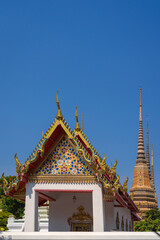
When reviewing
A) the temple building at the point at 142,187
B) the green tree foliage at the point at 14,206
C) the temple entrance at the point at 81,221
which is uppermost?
the temple building at the point at 142,187

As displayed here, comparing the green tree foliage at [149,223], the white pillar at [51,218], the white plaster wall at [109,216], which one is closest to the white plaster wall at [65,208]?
the white pillar at [51,218]

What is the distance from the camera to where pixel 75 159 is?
12.9 metres

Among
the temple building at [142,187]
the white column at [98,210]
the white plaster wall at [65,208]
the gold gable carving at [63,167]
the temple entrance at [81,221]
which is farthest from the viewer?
the temple building at [142,187]

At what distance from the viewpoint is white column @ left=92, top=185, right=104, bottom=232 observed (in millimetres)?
12109

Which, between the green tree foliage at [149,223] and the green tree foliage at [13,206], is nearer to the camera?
the green tree foliage at [13,206]

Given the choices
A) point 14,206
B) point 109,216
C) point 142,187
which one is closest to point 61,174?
point 109,216

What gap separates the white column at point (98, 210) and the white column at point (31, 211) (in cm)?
180

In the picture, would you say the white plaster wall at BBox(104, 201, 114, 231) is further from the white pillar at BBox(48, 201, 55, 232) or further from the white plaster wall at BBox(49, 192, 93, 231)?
the white pillar at BBox(48, 201, 55, 232)

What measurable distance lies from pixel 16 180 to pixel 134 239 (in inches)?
171

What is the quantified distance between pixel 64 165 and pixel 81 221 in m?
3.22

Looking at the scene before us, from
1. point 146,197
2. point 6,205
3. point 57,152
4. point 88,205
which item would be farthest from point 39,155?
point 146,197

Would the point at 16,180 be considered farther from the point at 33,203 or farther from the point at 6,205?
the point at 6,205

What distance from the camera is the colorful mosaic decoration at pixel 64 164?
12.8 m

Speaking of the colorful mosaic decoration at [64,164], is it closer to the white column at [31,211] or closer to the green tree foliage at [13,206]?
the white column at [31,211]
